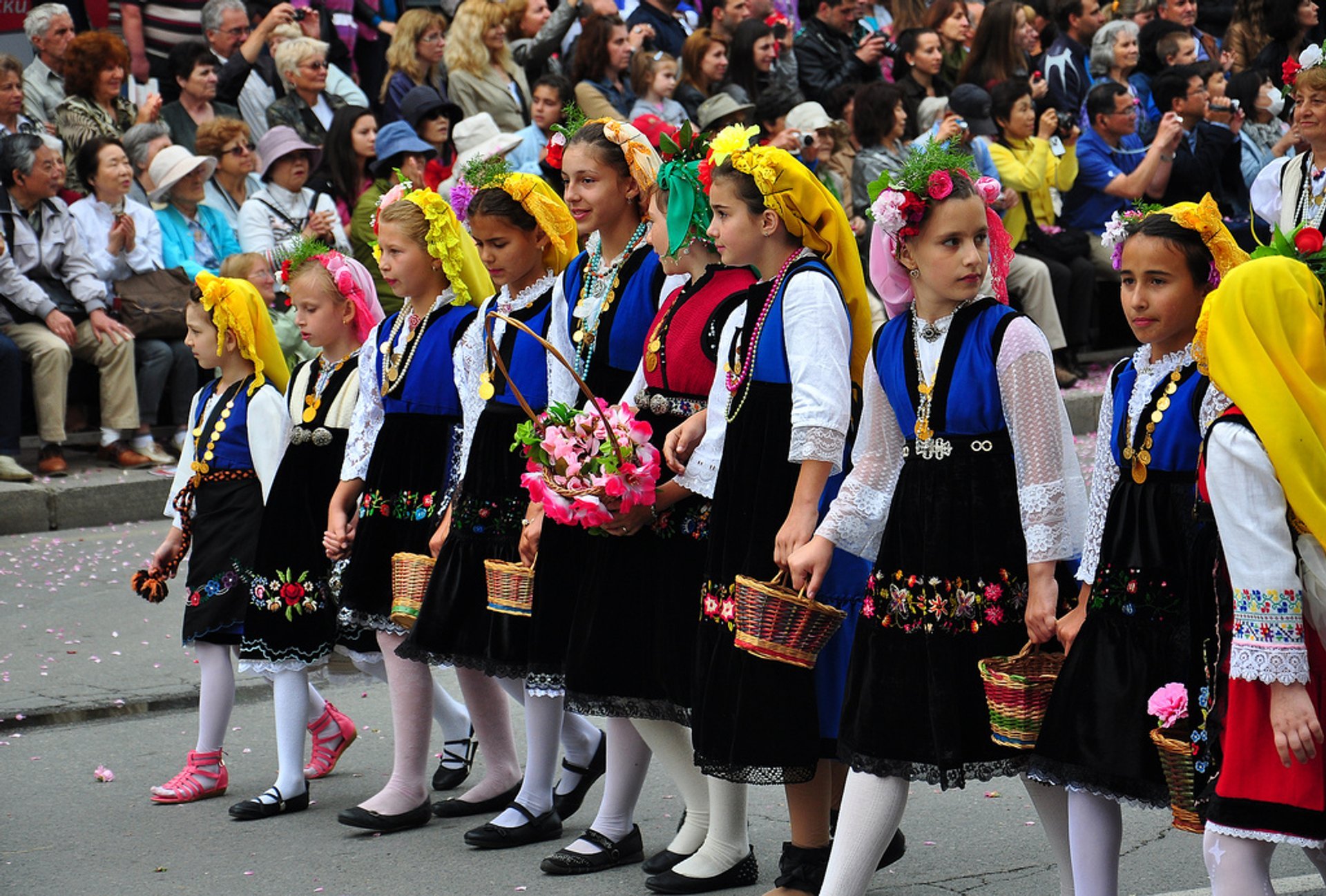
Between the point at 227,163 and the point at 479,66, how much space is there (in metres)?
2.23

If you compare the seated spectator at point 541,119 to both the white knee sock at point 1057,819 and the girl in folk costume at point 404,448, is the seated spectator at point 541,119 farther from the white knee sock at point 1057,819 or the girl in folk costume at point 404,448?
the white knee sock at point 1057,819

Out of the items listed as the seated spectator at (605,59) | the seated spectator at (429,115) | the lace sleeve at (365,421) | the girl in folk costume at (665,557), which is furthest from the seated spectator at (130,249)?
the girl in folk costume at (665,557)

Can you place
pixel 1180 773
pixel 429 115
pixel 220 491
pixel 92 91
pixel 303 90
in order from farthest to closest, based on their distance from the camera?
pixel 303 90, pixel 429 115, pixel 92 91, pixel 220 491, pixel 1180 773

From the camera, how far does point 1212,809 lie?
3.40m

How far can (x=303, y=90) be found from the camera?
12016 millimetres

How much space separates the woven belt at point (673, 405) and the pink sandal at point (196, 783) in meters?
2.11

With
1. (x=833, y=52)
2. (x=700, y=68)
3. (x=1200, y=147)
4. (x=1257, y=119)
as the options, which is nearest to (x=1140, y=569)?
(x=700, y=68)

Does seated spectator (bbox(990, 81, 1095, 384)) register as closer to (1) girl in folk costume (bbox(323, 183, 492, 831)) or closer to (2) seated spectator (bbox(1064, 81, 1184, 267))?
(2) seated spectator (bbox(1064, 81, 1184, 267))

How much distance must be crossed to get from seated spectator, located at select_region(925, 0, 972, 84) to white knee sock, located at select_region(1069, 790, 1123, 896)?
37.4 feet

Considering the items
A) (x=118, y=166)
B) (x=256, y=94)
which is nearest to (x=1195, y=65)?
(x=256, y=94)

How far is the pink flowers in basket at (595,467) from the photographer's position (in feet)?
14.9

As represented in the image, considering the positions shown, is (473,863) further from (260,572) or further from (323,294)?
(323,294)

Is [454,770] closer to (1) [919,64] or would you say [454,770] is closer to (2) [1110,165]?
(2) [1110,165]

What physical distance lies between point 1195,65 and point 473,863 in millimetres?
11020
